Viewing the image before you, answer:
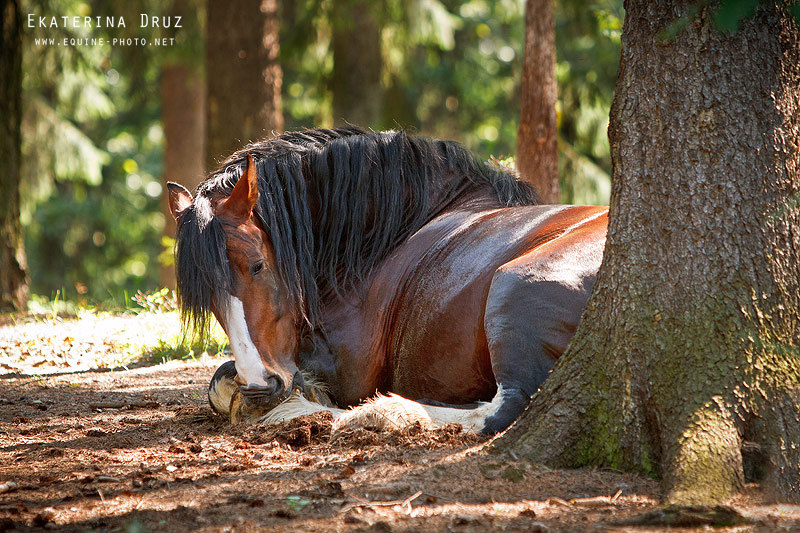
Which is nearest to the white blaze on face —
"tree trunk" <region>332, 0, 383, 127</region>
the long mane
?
the long mane

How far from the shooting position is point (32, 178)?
1459 centimetres

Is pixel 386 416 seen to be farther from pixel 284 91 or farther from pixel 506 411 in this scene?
pixel 284 91

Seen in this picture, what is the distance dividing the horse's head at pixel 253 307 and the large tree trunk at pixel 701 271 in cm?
151

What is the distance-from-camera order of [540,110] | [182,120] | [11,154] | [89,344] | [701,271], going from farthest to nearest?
[182,120] → [11,154] → [540,110] → [89,344] → [701,271]

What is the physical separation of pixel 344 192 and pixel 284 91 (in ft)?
54.9

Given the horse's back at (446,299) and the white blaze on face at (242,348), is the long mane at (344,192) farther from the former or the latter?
the white blaze on face at (242,348)

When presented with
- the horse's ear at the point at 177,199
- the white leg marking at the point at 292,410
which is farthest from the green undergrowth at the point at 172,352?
the white leg marking at the point at 292,410

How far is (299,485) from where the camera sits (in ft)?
9.46

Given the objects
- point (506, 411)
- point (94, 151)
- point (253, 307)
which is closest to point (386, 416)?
point (506, 411)

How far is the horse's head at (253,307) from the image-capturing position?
397cm

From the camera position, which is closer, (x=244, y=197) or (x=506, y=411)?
(x=506, y=411)

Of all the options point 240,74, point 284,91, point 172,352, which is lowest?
point 172,352

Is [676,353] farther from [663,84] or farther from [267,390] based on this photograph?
[267,390]

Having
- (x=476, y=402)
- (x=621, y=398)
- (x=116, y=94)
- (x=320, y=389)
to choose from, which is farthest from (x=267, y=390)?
(x=116, y=94)
